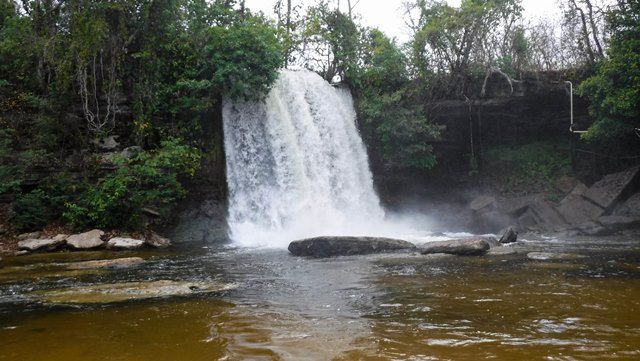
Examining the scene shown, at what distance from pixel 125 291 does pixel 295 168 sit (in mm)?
11147

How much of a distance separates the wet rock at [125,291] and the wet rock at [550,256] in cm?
661

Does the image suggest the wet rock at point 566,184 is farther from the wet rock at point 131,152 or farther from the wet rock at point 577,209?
the wet rock at point 131,152

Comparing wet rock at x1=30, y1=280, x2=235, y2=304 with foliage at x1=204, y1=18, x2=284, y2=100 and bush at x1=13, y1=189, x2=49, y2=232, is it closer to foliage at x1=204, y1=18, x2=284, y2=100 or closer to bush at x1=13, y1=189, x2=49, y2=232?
bush at x1=13, y1=189, x2=49, y2=232

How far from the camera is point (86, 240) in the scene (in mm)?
14117

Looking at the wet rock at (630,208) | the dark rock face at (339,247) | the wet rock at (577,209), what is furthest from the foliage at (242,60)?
the wet rock at (630,208)

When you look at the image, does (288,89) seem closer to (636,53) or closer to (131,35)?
(131,35)

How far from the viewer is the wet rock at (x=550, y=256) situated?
10.3 metres

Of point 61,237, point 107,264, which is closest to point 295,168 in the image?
point 61,237

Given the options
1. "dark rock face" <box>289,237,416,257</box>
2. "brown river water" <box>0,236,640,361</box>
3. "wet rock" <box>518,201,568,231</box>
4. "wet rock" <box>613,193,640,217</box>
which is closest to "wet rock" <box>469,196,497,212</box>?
"wet rock" <box>518,201,568,231</box>

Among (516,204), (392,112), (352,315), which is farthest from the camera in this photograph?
(392,112)

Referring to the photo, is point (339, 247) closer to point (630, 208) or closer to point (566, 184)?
point (630, 208)

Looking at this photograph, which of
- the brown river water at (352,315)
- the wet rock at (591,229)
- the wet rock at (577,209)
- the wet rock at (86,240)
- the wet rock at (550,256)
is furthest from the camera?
the wet rock at (577,209)

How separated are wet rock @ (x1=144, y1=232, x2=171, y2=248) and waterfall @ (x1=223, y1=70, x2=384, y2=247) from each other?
7.30 feet

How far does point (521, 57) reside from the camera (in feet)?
71.9
